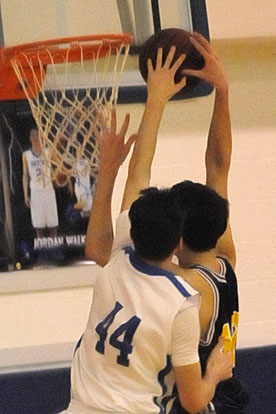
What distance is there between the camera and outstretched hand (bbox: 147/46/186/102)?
1584mm

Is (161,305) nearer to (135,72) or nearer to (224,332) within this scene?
(224,332)

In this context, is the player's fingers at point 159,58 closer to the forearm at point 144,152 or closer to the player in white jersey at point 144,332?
the forearm at point 144,152

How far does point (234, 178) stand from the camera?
2.92 meters

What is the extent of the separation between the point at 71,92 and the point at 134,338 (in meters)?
1.21

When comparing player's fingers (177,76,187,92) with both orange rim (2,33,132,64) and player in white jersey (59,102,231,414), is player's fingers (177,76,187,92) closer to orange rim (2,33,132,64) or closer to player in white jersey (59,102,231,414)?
player in white jersey (59,102,231,414)

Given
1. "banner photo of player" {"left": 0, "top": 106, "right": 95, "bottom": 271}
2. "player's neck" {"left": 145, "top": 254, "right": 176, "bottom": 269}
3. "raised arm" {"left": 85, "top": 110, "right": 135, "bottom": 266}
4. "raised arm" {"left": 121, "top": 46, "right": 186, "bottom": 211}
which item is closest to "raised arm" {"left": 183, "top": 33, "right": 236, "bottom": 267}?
"raised arm" {"left": 121, "top": 46, "right": 186, "bottom": 211}

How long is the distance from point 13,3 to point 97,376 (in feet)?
5.27

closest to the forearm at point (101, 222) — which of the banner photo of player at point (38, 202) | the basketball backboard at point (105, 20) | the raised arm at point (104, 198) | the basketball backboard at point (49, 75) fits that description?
the raised arm at point (104, 198)

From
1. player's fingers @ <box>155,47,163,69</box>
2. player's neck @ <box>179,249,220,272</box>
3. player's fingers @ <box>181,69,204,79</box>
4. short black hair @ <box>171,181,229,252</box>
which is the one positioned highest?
player's fingers @ <box>155,47,163,69</box>

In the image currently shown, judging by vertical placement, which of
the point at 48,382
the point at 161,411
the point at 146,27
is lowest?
the point at 48,382

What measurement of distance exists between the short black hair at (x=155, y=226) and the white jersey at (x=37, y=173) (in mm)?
1390

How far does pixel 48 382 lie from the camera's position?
237 centimetres

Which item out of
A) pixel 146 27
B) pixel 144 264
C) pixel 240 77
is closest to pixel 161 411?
pixel 144 264

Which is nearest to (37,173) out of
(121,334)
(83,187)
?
(83,187)
